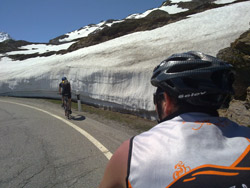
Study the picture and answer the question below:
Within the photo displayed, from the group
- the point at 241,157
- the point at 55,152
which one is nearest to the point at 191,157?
the point at 241,157

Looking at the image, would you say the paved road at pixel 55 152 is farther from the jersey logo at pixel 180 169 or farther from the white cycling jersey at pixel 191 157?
the jersey logo at pixel 180 169

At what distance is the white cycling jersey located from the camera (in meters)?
0.86

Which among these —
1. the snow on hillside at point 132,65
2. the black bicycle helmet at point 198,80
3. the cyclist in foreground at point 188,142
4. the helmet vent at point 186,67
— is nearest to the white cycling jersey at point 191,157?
the cyclist in foreground at point 188,142

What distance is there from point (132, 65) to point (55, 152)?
795cm

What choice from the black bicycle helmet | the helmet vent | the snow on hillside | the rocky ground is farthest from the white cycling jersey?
the snow on hillside

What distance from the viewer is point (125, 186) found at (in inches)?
38.9

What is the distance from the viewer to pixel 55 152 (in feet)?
13.4

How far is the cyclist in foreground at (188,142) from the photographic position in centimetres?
89

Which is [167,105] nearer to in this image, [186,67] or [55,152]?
[186,67]

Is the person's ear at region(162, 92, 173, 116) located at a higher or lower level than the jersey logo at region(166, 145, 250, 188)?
higher

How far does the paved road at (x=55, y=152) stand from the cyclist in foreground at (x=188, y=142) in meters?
2.28

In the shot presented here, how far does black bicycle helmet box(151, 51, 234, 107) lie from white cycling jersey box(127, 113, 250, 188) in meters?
0.20

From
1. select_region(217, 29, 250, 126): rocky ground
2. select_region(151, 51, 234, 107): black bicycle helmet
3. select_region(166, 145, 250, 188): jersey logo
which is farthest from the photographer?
select_region(217, 29, 250, 126): rocky ground

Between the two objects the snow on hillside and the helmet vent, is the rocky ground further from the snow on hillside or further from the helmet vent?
the helmet vent
